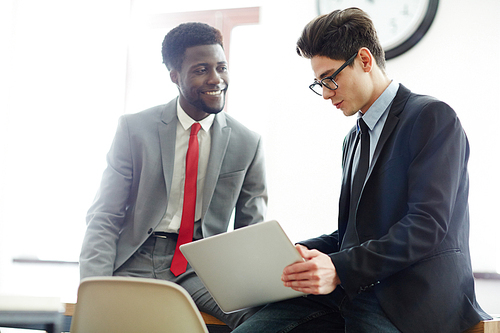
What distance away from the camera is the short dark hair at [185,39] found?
201 centimetres

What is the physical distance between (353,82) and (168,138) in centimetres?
89

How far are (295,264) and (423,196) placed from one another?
1.24ft

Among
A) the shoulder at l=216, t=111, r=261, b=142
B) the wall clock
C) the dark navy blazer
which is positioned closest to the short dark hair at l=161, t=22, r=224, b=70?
the shoulder at l=216, t=111, r=261, b=142

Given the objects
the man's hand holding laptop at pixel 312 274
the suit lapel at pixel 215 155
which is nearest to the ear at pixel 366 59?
the man's hand holding laptop at pixel 312 274

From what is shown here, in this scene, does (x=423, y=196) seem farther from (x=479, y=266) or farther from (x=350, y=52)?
(x=479, y=266)

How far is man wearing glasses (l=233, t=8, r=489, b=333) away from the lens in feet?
3.60

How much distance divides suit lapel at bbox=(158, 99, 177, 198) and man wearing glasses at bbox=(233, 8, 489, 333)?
755 millimetres

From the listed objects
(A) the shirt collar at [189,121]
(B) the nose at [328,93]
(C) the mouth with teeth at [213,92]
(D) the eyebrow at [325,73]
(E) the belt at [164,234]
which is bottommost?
(E) the belt at [164,234]

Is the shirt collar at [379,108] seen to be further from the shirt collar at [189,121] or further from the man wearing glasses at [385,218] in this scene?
the shirt collar at [189,121]

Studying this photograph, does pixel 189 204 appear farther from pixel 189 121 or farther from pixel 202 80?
pixel 202 80

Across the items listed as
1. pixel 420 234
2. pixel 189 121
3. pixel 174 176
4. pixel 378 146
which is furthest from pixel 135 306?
pixel 189 121

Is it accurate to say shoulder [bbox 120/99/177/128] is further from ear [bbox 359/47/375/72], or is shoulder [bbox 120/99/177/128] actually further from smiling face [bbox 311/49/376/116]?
ear [bbox 359/47/375/72]

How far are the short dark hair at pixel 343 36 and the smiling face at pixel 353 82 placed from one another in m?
0.03

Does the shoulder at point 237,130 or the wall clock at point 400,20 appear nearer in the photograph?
the shoulder at point 237,130
